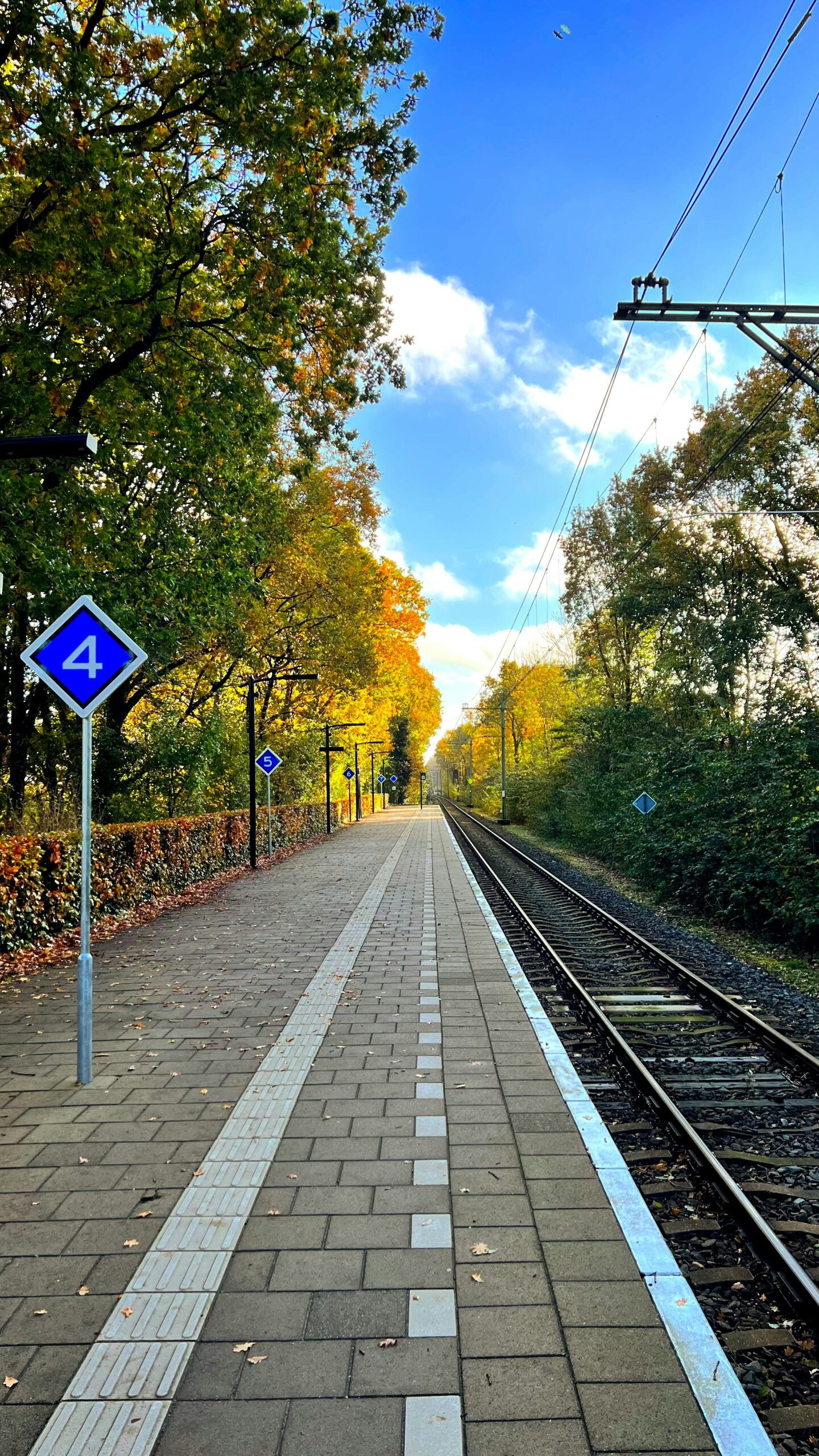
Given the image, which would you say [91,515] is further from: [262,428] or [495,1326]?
[495,1326]

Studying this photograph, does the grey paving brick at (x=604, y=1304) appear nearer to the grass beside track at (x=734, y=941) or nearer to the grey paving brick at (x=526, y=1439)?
the grey paving brick at (x=526, y=1439)

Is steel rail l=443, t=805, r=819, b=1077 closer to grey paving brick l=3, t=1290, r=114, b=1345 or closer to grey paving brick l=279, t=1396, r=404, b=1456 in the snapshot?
grey paving brick l=279, t=1396, r=404, b=1456

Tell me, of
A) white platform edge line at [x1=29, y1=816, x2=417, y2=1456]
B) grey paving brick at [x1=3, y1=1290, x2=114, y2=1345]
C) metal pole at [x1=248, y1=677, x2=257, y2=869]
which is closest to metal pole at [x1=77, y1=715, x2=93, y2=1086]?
white platform edge line at [x1=29, y1=816, x2=417, y2=1456]

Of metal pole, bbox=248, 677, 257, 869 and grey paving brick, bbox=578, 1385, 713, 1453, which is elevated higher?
metal pole, bbox=248, 677, 257, 869

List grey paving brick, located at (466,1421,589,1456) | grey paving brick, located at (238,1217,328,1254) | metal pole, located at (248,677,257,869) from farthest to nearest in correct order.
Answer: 1. metal pole, located at (248,677,257,869)
2. grey paving brick, located at (238,1217,328,1254)
3. grey paving brick, located at (466,1421,589,1456)

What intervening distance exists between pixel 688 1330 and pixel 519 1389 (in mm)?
696

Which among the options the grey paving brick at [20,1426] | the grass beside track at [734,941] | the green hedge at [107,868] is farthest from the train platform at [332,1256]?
the grass beside track at [734,941]

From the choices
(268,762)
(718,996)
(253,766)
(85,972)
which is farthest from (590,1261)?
(253,766)

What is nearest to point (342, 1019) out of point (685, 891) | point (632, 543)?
point (685, 891)

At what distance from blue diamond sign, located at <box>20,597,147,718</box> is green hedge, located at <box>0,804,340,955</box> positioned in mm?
4647

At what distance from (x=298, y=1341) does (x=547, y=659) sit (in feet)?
139

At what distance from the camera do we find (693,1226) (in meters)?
3.65

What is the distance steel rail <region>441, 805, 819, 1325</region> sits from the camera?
308 cm

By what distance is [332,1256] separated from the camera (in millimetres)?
3260
